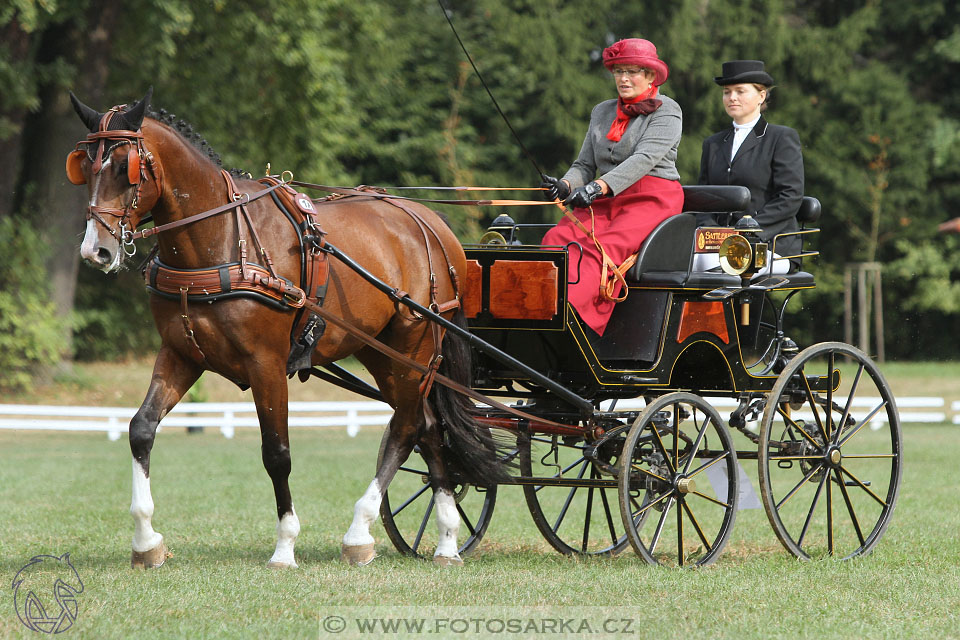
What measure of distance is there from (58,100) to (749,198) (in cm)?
1475

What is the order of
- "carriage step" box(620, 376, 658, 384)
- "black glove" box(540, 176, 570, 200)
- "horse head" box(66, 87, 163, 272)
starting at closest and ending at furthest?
"horse head" box(66, 87, 163, 272) → "black glove" box(540, 176, 570, 200) → "carriage step" box(620, 376, 658, 384)

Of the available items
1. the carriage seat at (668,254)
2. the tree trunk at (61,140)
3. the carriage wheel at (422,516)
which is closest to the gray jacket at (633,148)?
the carriage seat at (668,254)

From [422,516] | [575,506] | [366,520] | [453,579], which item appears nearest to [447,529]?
[366,520]

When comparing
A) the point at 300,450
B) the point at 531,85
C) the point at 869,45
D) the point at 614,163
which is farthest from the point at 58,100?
the point at 869,45

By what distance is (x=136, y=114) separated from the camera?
18.0 feet

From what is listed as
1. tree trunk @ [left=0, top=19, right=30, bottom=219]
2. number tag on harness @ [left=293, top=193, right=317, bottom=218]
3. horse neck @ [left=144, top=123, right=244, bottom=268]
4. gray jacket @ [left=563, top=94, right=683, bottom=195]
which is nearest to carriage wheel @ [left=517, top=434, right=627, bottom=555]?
gray jacket @ [left=563, top=94, right=683, bottom=195]

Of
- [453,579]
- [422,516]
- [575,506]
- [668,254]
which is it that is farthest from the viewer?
[575,506]

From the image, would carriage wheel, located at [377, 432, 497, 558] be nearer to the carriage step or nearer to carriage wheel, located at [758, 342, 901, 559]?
the carriage step

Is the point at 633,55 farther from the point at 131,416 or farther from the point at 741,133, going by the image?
the point at 131,416

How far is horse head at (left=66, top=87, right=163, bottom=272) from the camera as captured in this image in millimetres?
5371

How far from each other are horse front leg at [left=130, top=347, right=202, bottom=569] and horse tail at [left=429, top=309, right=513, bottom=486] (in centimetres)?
145

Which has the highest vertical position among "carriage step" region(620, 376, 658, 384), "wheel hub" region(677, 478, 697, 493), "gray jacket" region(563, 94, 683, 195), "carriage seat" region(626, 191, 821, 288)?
"gray jacket" region(563, 94, 683, 195)

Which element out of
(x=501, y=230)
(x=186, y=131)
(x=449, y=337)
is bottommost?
(x=449, y=337)

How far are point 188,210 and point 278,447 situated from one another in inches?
47.8
